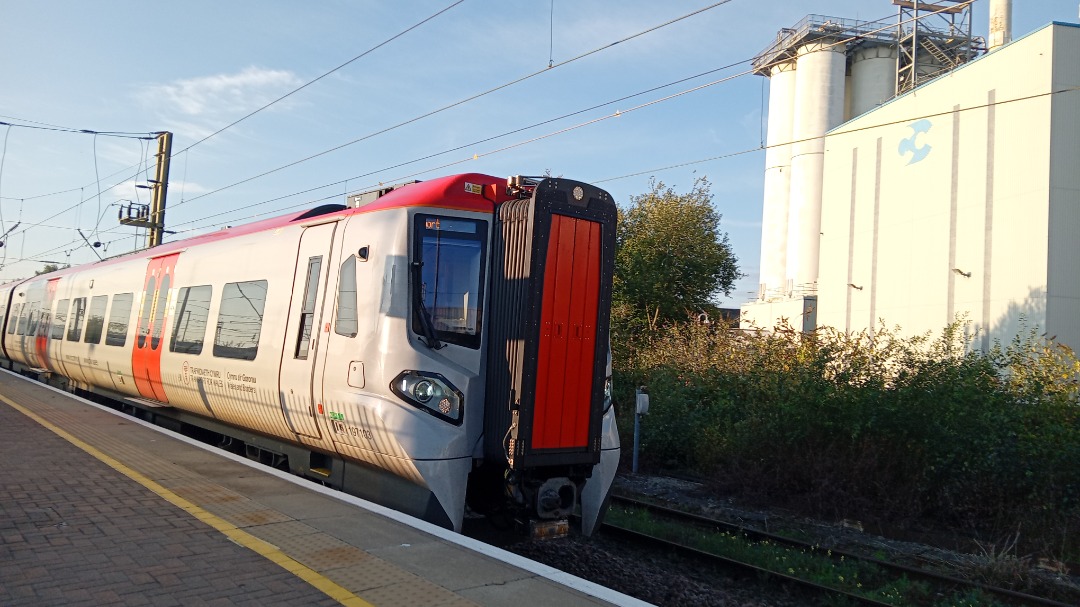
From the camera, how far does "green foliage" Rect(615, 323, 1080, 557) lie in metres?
10.1

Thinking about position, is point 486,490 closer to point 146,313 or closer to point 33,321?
point 146,313

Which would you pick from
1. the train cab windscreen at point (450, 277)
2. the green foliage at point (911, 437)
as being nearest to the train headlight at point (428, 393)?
the train cab windscreen at point (450, 277)

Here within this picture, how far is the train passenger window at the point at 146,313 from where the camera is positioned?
1216cm

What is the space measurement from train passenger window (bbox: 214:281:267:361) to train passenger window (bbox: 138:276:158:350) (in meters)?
2.99

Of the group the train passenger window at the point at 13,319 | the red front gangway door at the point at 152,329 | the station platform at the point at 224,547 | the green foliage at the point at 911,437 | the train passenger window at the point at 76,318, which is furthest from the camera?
the train passenger window at the point at 13,319

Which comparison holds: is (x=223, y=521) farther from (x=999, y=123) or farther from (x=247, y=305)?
(x=999, y=123)

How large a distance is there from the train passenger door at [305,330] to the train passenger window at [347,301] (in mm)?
342

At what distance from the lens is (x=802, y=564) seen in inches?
323

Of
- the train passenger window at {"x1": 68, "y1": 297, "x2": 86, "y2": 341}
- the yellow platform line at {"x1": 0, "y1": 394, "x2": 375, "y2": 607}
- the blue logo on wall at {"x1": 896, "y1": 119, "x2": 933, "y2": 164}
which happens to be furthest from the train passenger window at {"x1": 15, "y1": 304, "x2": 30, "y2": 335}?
the blue logo on wall at {"x1": 896, "y1": 119, "x2": 933, "y2": 164}

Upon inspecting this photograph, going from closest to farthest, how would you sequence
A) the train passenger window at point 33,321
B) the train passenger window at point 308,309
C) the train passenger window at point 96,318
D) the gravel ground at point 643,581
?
the gravel ground at point 643,581
the train passenger window at point 308,309
the train passenger window at point 96,318
the train passenger window at point 33,321

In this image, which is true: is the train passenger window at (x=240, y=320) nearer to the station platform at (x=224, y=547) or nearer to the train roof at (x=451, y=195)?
the station platform at (x=224, y=547)

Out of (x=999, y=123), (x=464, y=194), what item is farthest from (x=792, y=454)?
(x=999, y=123)

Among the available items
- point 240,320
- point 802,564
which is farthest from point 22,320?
point 802,564

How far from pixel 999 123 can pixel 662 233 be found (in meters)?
11.1
